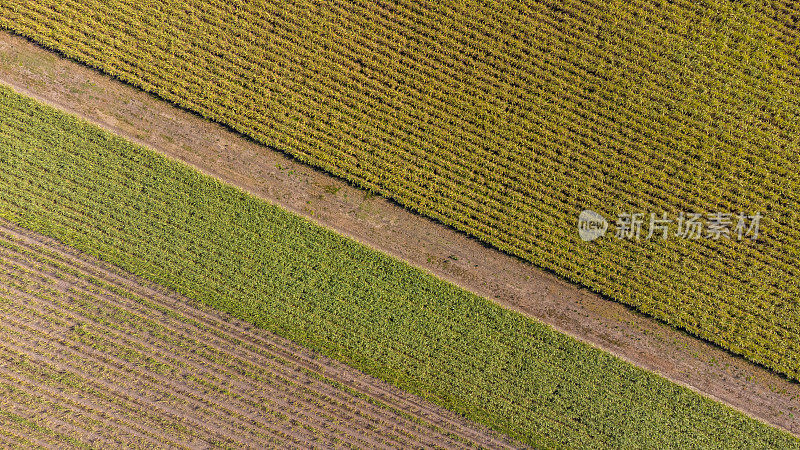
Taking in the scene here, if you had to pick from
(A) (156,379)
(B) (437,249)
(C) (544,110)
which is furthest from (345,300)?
(C) (544,110)

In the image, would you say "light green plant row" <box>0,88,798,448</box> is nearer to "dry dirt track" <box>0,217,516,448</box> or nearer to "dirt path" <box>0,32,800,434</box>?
"dirt path" <box>0,32,800,434</box>

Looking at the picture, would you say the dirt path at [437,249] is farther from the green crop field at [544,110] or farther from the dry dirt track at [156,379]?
the dry dirt track at [156,379]

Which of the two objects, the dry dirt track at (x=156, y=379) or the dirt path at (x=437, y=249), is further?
the dirt path at (x=437, y=249)

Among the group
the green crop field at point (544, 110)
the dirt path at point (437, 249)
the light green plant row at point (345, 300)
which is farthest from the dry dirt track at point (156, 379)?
the dirt path at point (437, 249)

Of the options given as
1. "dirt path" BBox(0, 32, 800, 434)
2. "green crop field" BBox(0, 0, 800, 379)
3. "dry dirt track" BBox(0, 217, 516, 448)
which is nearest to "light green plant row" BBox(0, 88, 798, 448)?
"dirt path" BBox(0, 32, 800, 434)

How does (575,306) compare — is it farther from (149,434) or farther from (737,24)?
(149,434)
